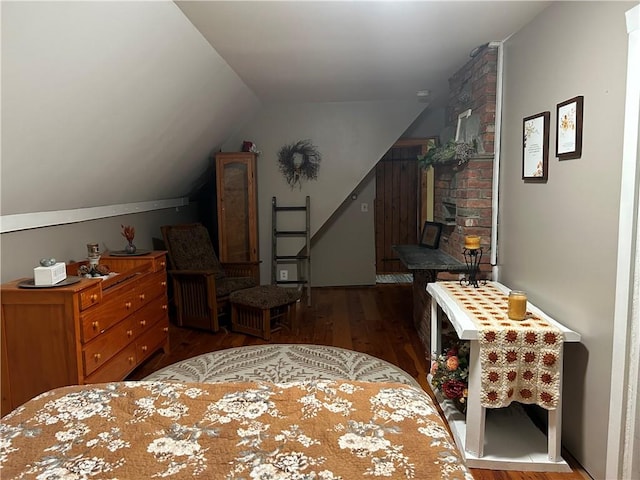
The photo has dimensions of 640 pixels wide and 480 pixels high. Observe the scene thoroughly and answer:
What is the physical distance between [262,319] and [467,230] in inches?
77.2

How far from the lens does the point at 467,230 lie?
3316 millimetres

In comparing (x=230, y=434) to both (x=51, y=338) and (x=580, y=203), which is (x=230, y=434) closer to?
(x=51, y=338)

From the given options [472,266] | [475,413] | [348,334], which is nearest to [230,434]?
[475,413]

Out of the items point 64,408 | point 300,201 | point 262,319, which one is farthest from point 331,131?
point 64,408

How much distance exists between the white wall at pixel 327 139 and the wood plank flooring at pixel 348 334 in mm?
1140

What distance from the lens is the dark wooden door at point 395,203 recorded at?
6741mm

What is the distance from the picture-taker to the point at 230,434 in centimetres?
139

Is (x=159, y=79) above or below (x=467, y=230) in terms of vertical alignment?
above

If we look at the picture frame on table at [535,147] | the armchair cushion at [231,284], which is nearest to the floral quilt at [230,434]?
the picture frame on table at [535,147]

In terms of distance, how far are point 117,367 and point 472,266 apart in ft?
8.11

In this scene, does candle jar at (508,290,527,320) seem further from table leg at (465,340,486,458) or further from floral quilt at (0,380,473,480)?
floral quilt at (0,380,473,480)

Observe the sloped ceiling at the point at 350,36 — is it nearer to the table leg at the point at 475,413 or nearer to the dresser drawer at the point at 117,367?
the table leg at the point at 475,413

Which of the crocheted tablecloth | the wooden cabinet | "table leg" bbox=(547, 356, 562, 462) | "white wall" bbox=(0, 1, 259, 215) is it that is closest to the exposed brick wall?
the crocheted tablecloth

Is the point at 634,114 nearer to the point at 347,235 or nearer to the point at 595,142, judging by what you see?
the point at 595,142
